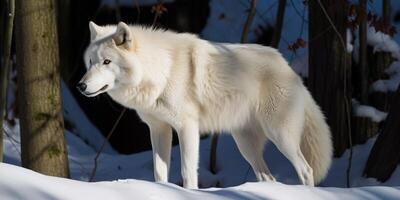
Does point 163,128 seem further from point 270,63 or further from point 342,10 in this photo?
point 342,10

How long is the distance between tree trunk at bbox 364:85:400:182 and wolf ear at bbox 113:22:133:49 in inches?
102

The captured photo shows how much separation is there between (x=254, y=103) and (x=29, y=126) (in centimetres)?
179

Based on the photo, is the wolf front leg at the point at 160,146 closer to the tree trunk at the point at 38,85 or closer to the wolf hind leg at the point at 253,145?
the wolf hind leg at the point at 253,145

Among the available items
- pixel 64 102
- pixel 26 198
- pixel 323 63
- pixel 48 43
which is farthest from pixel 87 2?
pixel 26 198

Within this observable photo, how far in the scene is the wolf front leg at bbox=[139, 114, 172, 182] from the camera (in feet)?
18.4

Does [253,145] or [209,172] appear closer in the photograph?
[253,145]

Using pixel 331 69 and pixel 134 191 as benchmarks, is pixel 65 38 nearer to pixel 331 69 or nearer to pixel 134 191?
pixel 331 69

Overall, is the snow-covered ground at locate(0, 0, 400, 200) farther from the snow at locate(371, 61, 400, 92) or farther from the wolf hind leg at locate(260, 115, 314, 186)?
the wolf hind leg at locate(260, 115, 314, 186)

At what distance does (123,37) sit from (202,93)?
79cm

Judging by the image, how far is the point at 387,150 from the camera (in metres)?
6.57

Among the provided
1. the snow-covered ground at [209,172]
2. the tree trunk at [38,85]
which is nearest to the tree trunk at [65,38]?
the snow-covered ground at [209,172]

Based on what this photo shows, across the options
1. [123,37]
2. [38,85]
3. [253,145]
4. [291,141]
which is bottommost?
[253,145]

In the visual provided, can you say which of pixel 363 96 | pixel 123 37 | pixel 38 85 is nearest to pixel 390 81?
pixel 363 96

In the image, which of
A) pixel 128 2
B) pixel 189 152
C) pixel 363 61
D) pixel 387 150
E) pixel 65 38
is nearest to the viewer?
pixel 189 152
